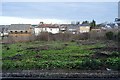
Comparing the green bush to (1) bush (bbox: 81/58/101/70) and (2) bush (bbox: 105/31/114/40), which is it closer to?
(1) bush (bbox: 81/58/101/70)

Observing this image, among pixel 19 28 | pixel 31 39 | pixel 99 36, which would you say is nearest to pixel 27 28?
pixel 19 28

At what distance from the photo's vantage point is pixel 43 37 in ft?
71.6

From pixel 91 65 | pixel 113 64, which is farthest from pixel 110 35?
pixel 91 65

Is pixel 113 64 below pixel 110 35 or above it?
below

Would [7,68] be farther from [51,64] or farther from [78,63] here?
[78,63]

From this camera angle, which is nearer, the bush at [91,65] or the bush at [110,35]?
the bush at [91,65]

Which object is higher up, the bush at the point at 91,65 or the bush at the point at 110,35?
the bush at the point at 110,35

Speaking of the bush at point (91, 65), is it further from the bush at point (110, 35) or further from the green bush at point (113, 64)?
the bush at point (110, 35)

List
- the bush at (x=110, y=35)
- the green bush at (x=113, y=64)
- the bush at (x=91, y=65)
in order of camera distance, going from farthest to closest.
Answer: the bush at (x=110, y=35) → the bush at (x=91, y=65) → the green bush at (x=113, y=64)

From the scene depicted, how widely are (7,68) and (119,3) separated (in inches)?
185

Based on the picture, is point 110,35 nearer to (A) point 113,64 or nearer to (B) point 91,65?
(A) point 113,64

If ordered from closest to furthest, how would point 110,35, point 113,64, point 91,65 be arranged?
point 91,65, point 113,64, point 110,35

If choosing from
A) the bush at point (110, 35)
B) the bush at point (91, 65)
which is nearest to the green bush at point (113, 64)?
the bush at point (91, 65)

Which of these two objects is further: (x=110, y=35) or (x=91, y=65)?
(x=110, y=35)
